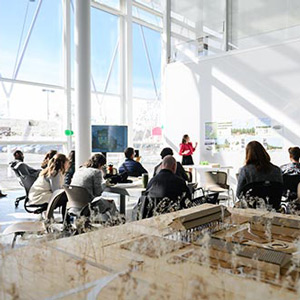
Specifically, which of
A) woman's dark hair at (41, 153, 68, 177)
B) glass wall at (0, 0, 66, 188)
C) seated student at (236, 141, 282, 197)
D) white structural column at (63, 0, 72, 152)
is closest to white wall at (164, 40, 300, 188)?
white structural column at (63, 0, 72, 152)

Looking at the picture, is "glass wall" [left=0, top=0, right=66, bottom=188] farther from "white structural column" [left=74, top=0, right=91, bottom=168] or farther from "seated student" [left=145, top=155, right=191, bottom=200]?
"seated student" [left=145, top=155, right=191, bottom=200]

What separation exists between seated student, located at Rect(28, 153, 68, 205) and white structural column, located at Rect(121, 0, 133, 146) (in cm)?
803

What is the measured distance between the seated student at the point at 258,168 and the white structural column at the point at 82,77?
4751 mm

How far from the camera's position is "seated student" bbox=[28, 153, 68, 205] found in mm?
4598

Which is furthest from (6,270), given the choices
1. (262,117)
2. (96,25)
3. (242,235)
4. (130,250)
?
(96,25)

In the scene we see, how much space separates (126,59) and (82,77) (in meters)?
5.24

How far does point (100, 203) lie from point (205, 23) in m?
6.93

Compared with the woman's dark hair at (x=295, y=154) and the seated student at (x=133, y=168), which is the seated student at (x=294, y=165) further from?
the seated student at (x=133, y=168)

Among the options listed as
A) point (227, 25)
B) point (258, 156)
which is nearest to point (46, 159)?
point (258, 156)

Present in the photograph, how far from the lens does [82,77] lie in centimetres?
771

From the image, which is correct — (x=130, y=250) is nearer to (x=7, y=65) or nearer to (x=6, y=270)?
(x=6, y=270)

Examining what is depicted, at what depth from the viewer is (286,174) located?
5.02 meters

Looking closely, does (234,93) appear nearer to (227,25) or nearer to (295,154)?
(227,25)

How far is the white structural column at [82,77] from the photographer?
7652 mm
